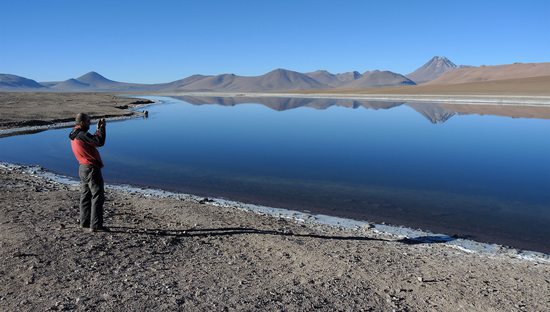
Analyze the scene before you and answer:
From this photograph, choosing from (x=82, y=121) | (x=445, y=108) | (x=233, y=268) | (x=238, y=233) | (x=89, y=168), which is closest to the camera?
(x=233, y=268)

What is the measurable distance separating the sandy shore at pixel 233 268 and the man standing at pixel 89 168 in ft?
0.68

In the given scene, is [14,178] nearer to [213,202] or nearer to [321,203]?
[213,202]

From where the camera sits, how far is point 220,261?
540 centimetres

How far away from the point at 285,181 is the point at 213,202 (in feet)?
9.63

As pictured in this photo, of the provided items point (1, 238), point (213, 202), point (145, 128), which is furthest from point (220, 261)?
point (145, 128)

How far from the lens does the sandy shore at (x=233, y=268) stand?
4406mm

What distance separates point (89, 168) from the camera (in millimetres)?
5871

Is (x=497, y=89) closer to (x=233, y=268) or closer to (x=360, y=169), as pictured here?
(x=360, y=169)

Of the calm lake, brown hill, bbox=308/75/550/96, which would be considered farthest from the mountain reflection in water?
brown hill, bbox=308/75/550/96

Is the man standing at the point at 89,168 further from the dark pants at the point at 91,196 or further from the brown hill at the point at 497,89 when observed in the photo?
the brown hill at the point at 497,89

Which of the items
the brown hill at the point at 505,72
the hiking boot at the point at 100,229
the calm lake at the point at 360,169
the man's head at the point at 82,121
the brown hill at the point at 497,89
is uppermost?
the brown hill at the point at 505,72

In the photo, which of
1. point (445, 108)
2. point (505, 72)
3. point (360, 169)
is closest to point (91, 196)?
point (360, 169)

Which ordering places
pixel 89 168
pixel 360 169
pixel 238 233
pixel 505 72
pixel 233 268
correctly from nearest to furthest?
pixel 233 268
pixel 89 168
pixel 238 233
pixel 360 169
pixel 505 72

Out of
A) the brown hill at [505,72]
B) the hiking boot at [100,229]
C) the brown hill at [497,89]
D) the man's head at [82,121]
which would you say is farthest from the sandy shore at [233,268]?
the brown hill at [505,72]
